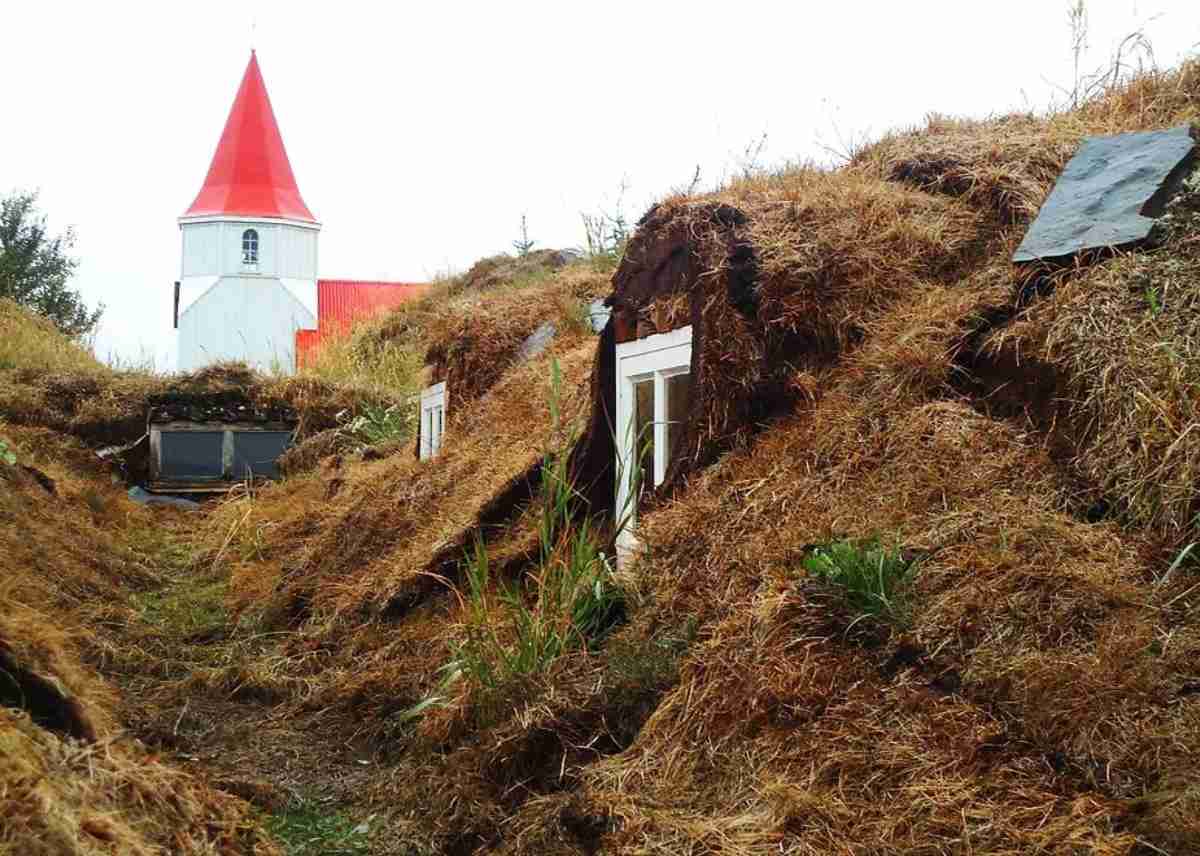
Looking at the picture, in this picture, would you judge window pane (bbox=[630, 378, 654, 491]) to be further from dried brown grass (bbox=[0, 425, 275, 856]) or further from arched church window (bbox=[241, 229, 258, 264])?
arched church window (bbox=[241, 229, 258, 264])

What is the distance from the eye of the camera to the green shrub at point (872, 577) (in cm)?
488

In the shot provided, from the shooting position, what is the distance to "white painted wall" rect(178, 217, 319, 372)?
2213 inches

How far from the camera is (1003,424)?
18.6ft

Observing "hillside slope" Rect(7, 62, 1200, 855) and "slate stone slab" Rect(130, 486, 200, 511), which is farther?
"slate stone slab" Rect(130, 486, 200, 511)

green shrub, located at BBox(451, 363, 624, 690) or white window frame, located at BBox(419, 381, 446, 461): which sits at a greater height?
white window frame, located at BBox(419, 381, 446, 461)

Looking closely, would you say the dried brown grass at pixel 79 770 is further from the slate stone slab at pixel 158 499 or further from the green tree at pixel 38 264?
the green tree at pixel 38 264

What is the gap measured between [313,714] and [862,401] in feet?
11.4

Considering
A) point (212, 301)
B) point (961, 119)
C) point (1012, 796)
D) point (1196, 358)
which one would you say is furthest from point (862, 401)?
point (212, 301)

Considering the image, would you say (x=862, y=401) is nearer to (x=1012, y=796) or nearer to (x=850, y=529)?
(x=850, y=529)

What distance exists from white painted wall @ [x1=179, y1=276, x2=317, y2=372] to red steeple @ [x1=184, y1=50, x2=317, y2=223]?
3.18 meters

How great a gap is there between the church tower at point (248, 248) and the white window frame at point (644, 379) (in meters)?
45.8

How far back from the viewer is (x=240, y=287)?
58219 mm

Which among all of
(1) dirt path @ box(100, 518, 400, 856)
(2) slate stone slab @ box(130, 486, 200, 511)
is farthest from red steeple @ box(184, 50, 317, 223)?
(1) dirt path @ box(100, 518, 400, 856)

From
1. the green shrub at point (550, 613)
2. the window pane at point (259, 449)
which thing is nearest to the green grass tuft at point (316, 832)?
the green shrub at point (550, 613)
